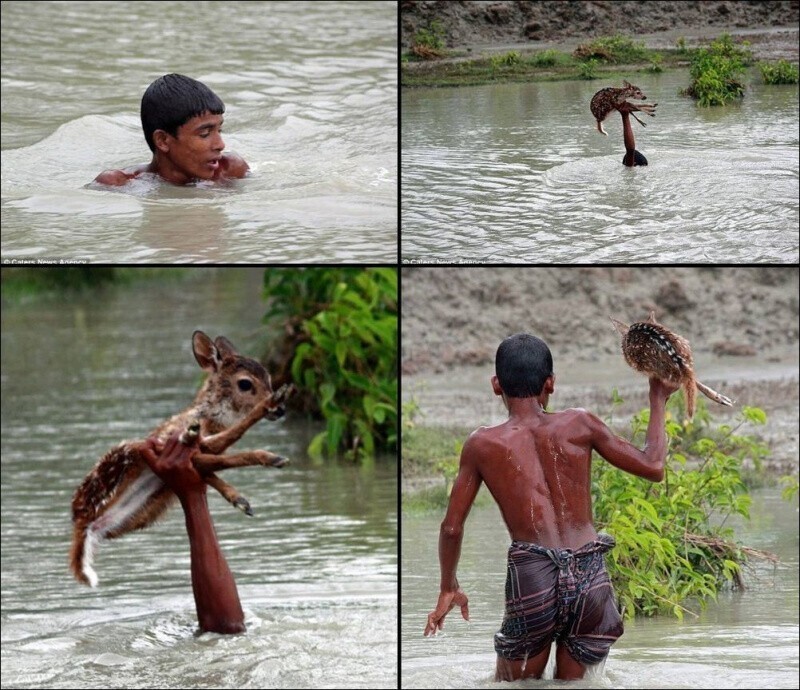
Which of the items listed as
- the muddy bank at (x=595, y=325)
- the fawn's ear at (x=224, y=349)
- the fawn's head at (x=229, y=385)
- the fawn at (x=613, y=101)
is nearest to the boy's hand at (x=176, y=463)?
the fawn's head at (x=229, y=385)

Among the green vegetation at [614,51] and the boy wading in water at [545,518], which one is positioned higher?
the green vegetation at [614,51]

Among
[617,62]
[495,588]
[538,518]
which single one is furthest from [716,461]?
[617,62]

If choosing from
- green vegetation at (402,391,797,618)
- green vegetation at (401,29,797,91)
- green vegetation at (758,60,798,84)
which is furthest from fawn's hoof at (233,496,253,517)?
green vegetation at (758,60,798,84)

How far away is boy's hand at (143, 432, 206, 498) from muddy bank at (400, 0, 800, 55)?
2.57 metres

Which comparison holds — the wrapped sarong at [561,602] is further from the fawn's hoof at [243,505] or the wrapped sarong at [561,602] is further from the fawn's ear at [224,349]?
the fawn's ear at [224,349]

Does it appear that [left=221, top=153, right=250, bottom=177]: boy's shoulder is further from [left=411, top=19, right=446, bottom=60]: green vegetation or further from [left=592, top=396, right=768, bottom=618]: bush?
[left=592, top=396, right=768, bottom=618]: bush

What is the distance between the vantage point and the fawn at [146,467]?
14.5 ft

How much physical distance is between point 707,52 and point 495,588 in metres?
2.90

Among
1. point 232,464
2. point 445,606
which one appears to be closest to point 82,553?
point 232,464

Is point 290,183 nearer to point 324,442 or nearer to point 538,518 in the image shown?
point 324,442

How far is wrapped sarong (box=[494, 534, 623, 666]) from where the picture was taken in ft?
12.6

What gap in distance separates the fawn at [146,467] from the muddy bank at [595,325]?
278 cm

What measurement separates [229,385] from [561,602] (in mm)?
1288

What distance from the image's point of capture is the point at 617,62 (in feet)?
19.9
